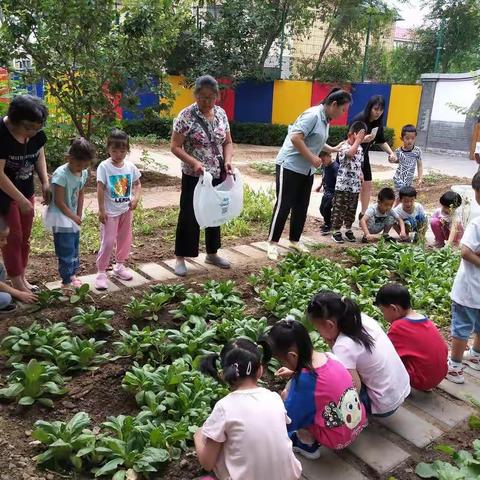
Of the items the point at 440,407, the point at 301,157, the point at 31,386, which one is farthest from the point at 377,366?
the point at 301,157

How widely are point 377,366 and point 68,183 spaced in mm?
2456

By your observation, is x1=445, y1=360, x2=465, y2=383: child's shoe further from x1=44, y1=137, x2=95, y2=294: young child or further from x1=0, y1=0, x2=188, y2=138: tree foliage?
x1=0, y1=0, x2=188, y2=138: tree foliage

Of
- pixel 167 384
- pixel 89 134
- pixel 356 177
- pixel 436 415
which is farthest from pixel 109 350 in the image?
pixel 89 134

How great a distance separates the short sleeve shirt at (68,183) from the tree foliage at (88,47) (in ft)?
16.3

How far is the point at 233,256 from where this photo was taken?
5262 millimetres

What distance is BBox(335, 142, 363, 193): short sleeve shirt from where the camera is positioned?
5.96 meters

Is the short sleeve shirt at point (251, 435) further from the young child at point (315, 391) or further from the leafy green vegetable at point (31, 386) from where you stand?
the leafy green vegetable at point (31, 386)

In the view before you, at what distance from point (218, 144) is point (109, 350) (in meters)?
2.04

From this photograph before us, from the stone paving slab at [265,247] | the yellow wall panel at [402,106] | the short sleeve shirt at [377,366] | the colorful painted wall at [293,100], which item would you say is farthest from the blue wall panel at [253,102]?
the short sleeve shirt at [377,366]

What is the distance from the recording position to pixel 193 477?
7.60ft

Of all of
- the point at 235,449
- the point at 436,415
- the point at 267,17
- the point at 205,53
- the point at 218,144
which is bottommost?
the point at 436,415

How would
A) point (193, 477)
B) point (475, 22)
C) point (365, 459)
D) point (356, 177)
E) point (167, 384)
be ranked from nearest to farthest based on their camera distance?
point (193, 477) < point (365, 459) < point (167, 384) < point (356, 177) < point (475, 22)

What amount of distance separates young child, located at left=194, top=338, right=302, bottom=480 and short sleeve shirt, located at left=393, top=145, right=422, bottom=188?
203 inches

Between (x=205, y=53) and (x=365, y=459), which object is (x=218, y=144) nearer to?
(x=365, y=459)
